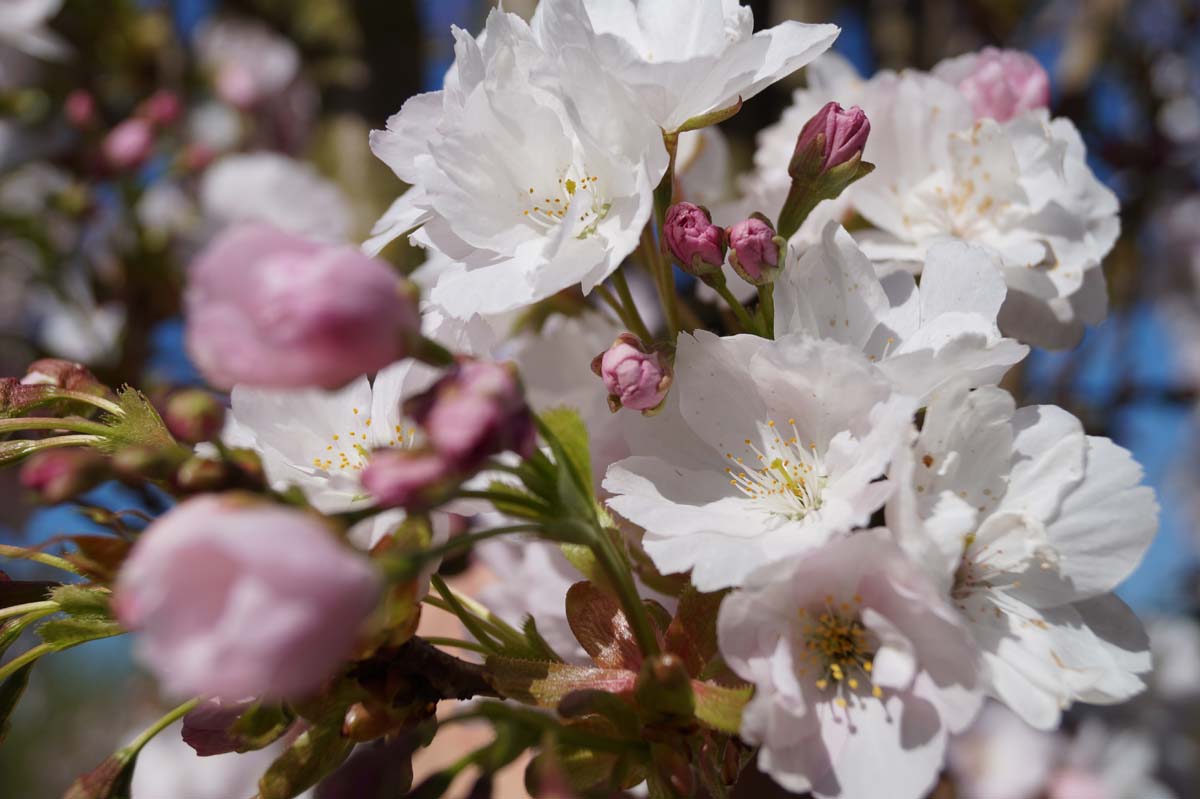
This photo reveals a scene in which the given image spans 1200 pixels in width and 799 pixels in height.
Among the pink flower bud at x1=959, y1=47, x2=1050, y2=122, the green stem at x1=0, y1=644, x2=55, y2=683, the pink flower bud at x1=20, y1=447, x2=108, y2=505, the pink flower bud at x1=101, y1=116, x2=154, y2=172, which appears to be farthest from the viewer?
the pink flower bud at x1=101, y1=116, x2=154, y2=172

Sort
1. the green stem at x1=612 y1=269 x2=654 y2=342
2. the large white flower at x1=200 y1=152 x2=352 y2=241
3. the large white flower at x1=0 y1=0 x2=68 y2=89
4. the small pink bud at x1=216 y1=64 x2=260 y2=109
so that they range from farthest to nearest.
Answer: the small pink bud at x1=216 y1=64 x2=260 y2=109
the large white flower at x1=200 y1=152 x2=352 y2=241
the large white flower at x1=0 y1=0 x2=68 y2=89
the green stem at x1=612 y1=269 x2=654 y2=342

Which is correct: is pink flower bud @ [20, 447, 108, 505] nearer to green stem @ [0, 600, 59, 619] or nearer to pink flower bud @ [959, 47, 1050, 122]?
green stem @ [0, 600, 59, 619]

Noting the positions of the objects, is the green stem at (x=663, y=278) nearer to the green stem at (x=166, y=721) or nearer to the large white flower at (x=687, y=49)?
the large white flower at (x=687, y=49)

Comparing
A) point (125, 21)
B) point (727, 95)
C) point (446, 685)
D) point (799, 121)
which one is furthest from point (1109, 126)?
point (125, 21)

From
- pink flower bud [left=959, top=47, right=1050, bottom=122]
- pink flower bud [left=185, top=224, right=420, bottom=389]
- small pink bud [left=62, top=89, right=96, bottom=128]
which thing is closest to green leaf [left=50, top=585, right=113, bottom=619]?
pink flower bud [left=185, top=224, right=420, bottom=389]

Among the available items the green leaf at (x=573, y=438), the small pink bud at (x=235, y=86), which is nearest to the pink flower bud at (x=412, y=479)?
the green leaf at (x=573, y=438)

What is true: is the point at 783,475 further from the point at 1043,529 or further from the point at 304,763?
the point at 304,763

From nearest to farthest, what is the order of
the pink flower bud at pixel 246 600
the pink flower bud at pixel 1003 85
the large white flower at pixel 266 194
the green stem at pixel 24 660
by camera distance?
the pink flower bud at pixel 246 600 < the green stem at pixel 24 660 < the pink flower bud at pixel 1003 85 < the large white flower at pixel 266 194

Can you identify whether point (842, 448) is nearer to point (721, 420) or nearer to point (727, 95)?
point (721, 420)
